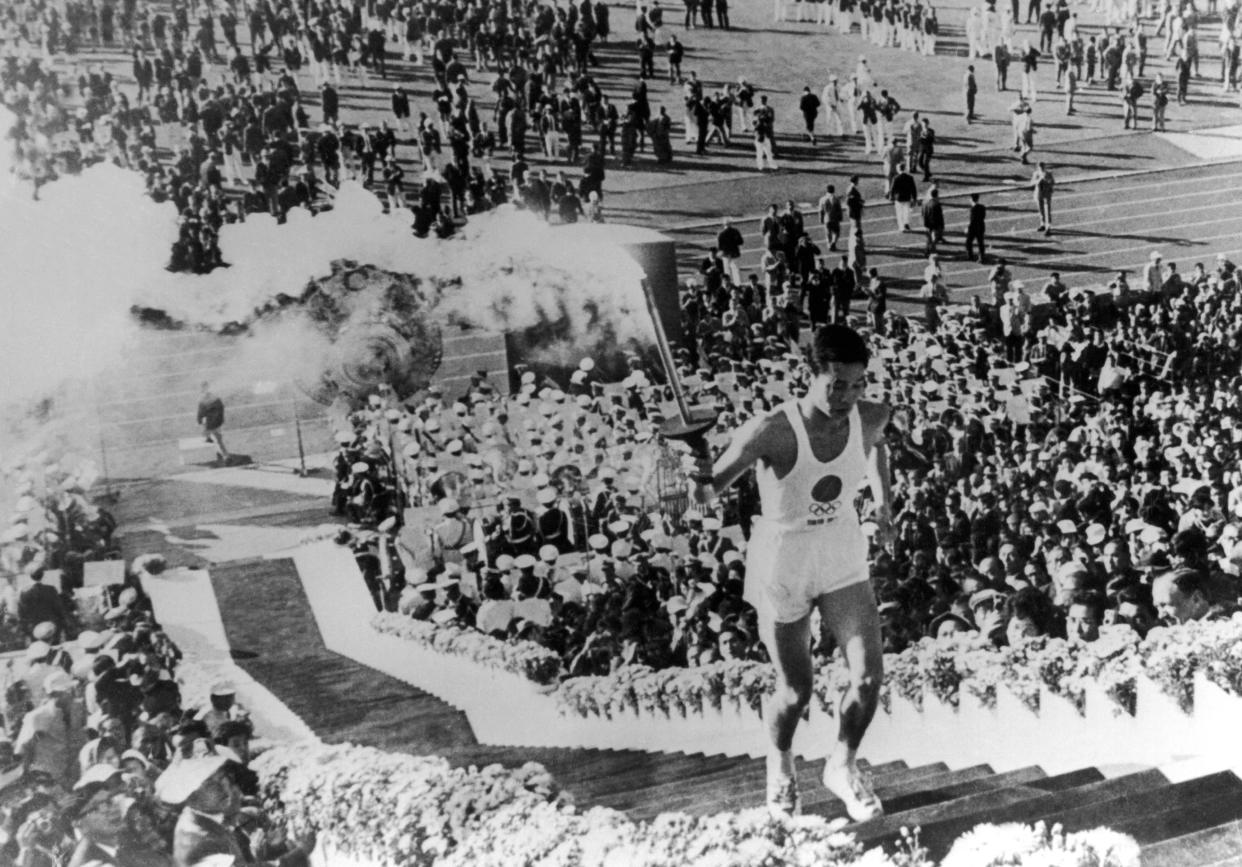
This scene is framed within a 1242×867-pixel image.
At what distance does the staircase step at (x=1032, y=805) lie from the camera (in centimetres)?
652

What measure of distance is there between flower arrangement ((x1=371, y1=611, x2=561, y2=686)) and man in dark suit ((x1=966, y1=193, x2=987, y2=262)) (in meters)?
3.20

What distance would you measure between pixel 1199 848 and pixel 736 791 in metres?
1.97

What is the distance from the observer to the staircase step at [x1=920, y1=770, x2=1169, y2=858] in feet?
21.4

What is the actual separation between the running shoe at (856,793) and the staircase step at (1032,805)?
0.28 meters

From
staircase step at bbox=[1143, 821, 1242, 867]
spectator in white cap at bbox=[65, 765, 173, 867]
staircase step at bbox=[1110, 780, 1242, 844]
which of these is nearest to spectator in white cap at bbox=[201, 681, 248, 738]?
spectator in white cap at bbox=[65, 765, 173, 867]

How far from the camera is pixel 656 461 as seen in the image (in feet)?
25.7

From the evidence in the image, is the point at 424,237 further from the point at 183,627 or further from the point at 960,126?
the point at 960,126

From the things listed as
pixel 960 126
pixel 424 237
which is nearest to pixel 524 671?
pixel 424 237


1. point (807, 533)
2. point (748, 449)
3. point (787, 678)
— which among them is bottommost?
point (787, 678)

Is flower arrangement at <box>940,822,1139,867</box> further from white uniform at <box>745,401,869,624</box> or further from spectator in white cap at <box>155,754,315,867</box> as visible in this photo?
spectator in white cap at <box>155,754,315,867</box>

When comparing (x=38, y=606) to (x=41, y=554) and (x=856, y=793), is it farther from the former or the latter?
(x=856, y=793)

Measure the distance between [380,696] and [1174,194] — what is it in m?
5.13

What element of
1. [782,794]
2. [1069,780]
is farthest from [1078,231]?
[782,794]

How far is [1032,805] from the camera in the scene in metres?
6.63
